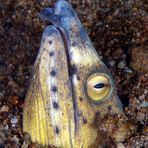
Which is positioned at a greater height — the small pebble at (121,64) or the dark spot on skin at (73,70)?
the dark spot on skin at (73,70)

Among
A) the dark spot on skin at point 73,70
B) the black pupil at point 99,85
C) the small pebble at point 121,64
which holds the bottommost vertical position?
the small pebble at point 121,64

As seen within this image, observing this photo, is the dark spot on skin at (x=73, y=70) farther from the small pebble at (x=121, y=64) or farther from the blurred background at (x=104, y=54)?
the small pebble at (x=121, y=64)

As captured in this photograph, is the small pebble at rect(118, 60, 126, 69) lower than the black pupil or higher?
lower

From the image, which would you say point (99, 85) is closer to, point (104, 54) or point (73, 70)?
point (73, 70)

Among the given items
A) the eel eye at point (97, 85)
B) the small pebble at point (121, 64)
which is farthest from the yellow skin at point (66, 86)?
the small pebble at point (121, 64)

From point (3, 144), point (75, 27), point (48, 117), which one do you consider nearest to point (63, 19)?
point (75, 27)

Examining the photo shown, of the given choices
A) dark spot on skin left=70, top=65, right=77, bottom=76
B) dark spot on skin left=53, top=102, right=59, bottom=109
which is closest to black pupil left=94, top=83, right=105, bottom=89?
dark spot on skin left=70, top=65, right=77, bottom=76

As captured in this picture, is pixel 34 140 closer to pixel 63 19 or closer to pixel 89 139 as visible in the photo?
pixel 89 139

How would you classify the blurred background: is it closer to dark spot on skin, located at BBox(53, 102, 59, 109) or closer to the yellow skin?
the yellow skin

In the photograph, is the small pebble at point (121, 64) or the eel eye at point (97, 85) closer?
the eel eye at point (97, 85)
